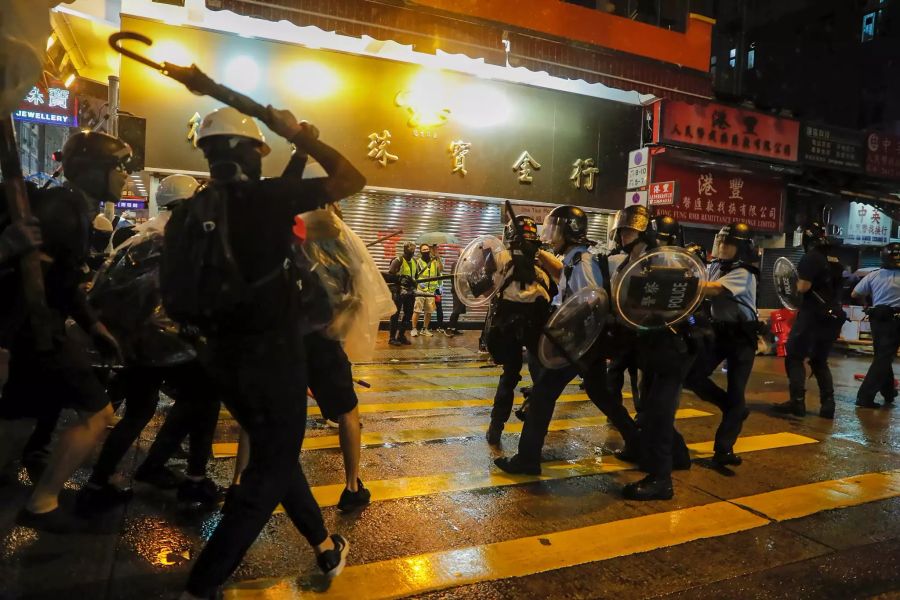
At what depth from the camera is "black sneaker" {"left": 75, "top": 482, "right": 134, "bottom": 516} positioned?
3.60 metres

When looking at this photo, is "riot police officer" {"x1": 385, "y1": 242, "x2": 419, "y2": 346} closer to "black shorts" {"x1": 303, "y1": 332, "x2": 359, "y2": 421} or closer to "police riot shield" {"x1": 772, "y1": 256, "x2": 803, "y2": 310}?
"police riot shield" {"x1": 772, "y1": 256, "x2": 803, "y2": 310}

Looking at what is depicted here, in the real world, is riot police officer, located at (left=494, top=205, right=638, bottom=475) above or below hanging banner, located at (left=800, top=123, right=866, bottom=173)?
below

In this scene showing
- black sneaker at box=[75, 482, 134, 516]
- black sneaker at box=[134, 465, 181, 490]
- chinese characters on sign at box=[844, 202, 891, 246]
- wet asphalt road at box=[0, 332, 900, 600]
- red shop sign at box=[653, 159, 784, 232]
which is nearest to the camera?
wet asphalt road at box=[0, 332, 900, 600]

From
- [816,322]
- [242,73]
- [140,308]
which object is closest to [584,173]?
[242,73]

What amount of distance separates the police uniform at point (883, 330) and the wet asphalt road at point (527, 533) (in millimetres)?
2018

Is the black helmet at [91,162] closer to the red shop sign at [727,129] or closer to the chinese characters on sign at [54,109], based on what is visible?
the chinese characters on sign at [54,109]

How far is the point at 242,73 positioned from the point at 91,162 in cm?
1070

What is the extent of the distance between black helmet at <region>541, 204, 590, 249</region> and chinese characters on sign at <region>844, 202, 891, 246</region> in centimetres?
2067

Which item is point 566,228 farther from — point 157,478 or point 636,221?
point 157,478

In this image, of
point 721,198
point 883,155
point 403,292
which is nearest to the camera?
point 403,292

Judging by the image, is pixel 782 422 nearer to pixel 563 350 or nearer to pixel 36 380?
pixel 563 350

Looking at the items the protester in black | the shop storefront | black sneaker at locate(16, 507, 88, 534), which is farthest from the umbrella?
the protester in black

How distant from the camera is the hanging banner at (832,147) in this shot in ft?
61.0

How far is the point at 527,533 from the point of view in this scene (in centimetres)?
365
